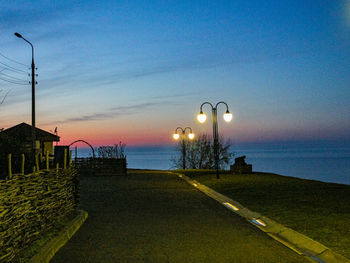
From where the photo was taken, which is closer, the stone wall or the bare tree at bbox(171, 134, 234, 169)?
the stone wall

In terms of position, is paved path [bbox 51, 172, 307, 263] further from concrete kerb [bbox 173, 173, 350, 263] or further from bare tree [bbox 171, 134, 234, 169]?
bare tree [bbox 171, 134, 234, 169]

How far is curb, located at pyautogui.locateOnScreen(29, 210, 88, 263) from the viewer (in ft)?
22.5

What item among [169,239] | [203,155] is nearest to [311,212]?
[169,239]

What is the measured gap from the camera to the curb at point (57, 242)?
22.5 ft

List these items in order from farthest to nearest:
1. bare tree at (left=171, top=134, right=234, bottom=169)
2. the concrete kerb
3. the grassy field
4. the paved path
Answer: bare tree at (left=171, top=134, right=234, bottom=169), the grassy field, the paved path, the concrete kerb

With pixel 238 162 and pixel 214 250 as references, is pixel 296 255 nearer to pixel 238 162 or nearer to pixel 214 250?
pixel 214 250

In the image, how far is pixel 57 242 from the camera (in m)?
8.01

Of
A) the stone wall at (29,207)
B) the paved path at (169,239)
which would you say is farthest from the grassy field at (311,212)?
the stone wall at (29,207)

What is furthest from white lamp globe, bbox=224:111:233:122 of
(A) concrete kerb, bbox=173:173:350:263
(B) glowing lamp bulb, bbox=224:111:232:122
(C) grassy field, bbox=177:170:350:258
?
(A) concrete kerb, bbox=173:173:350:263

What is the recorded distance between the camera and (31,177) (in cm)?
793

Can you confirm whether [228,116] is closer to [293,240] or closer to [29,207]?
[293,240]

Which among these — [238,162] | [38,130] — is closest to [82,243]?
[238,162]

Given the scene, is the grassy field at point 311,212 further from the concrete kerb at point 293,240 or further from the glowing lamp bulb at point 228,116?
the glowing lamp bulb at point 228,116

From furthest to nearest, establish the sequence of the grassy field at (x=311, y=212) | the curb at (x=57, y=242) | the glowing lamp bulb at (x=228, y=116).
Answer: the glowing lamp bulb at (x=228, y=116)
the grassy field at (x=311, y=212)
the curb at (x=57, y=242)
